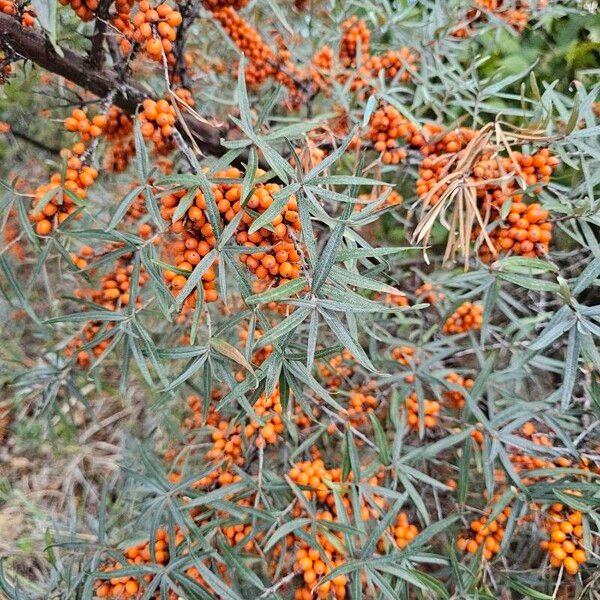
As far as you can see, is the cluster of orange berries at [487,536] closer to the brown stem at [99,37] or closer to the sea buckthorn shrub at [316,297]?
the sea buckthorn shrub at [316,297]

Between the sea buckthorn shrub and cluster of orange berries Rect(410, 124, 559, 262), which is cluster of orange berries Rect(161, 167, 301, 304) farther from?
cluster of orange berries Rect(410, 124, 559, 262)

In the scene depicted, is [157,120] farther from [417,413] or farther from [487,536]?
[487,536]

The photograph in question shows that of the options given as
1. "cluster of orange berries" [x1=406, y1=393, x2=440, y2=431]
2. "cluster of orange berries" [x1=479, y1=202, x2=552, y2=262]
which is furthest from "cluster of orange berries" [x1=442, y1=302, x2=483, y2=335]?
"cluster of orange berries" [x1=479, y1=202, x2=552, y2=262]

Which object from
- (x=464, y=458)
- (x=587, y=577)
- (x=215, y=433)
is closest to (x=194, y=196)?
(x=215, y=433)

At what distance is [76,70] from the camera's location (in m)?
1.32

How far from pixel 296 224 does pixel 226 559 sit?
0.89m

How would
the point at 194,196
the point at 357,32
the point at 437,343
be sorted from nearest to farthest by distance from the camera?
the point at 194,196, the point at 437,343, the point at 357,32

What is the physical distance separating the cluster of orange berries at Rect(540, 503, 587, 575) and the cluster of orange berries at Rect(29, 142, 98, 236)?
1429mm

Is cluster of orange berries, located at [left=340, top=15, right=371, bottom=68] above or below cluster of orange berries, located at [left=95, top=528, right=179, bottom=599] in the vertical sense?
above

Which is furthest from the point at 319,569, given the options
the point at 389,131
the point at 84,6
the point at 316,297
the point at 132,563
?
the point at 84,6

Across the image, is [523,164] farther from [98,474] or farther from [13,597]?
[98,474]

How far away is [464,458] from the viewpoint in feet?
5.08

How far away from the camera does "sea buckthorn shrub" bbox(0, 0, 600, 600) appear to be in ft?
3.63

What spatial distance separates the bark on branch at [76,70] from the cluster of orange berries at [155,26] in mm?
179
